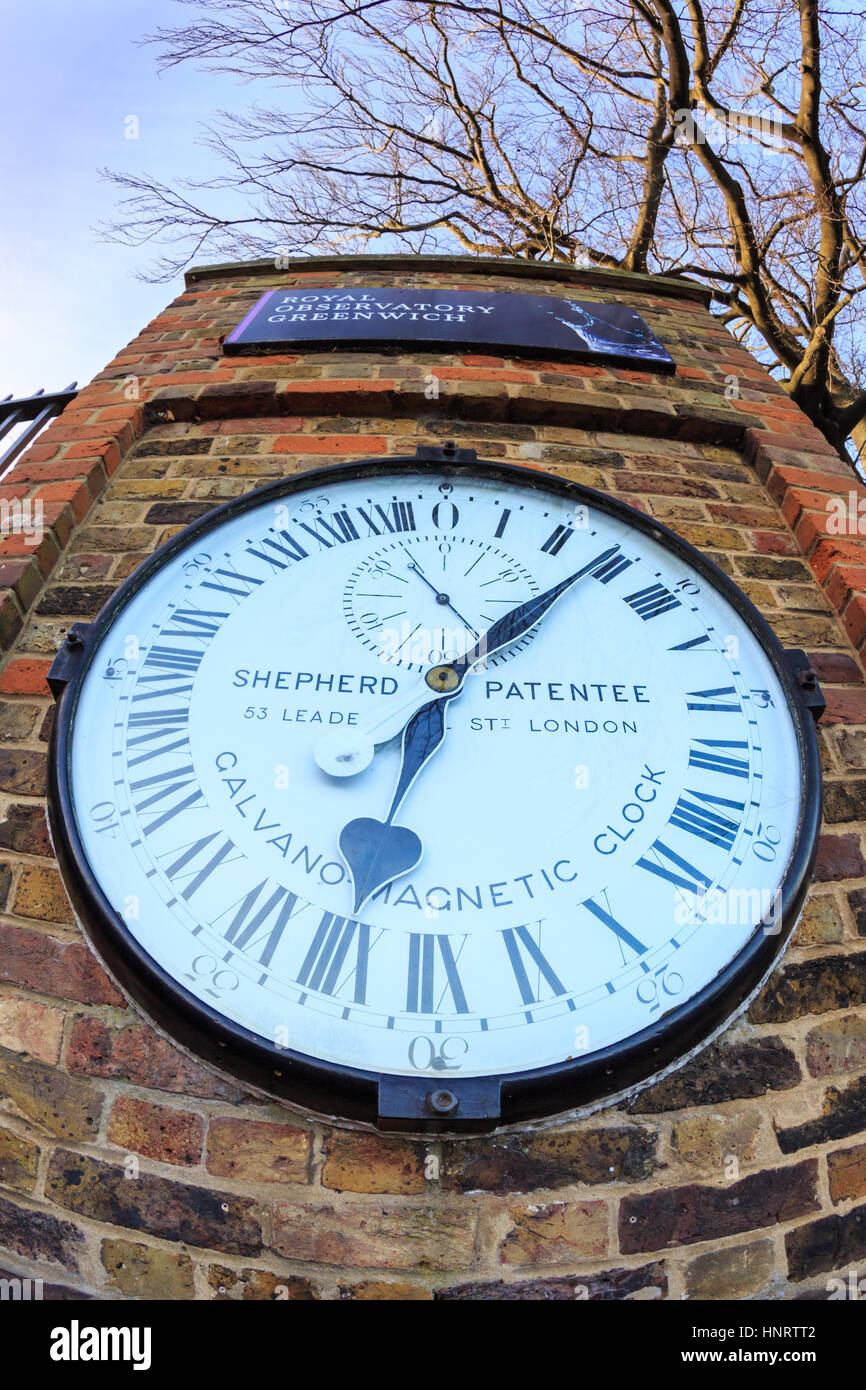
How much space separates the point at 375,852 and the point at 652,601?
691 mm

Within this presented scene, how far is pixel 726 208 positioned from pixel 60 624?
339 cm

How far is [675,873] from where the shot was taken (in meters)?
1.15

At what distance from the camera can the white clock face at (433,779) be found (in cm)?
105

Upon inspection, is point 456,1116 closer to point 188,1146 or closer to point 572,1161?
point 572,1161

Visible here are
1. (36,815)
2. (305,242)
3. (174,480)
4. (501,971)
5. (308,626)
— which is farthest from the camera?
(305,242)

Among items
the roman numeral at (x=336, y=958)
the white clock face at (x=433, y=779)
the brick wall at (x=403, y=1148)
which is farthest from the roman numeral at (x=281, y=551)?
the roman numeral at (x=336, y=958)

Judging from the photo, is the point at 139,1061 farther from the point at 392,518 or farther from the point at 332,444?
the point at 332,444

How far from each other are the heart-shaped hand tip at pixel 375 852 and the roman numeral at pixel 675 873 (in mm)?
317

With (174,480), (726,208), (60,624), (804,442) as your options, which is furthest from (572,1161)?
(726,208)

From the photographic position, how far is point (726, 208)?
3.54 metres

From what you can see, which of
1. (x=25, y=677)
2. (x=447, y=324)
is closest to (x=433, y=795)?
(x=25, y=677)

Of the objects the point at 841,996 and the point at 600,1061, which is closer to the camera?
the point at 600,1061

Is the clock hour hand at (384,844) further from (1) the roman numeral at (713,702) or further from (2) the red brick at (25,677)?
(2) the red brick at (25,677)

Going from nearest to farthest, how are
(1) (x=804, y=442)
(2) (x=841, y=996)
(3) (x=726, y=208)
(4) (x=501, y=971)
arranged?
(4) (x=501, y=971) < (2) (x=841, y=996) < (1) (x=804, y=442) < (3) (x=726, y=208)
